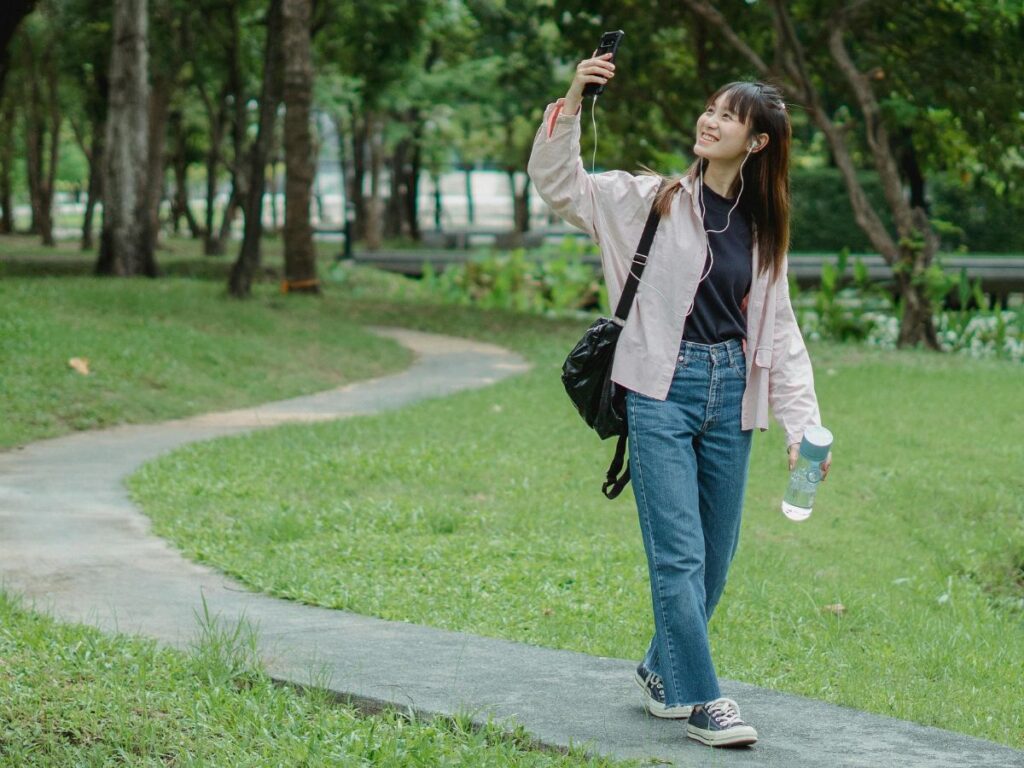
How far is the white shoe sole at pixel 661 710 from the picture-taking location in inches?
160

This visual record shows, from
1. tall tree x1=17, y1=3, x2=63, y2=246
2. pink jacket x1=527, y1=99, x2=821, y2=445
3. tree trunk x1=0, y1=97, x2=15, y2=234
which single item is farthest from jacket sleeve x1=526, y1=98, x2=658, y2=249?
tree trunk x1=0, y1=97, x2=15, y2=234

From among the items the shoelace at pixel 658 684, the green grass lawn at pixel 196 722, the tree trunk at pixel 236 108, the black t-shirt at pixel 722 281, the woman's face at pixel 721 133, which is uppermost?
the tree trunk at pixel 236 108

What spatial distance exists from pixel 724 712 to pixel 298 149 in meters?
15.0

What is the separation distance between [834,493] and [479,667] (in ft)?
14.4

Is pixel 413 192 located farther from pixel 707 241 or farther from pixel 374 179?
pixel 707 241

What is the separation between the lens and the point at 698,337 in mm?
3908

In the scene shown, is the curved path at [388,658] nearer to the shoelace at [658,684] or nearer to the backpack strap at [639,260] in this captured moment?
the shoelace at [658,684]

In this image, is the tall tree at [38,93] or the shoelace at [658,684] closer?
the shoelace at [658,684]

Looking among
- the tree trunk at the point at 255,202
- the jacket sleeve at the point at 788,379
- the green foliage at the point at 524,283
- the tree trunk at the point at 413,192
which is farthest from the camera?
the tree trunk at the point at 413,192

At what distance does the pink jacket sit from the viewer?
383 centimetres

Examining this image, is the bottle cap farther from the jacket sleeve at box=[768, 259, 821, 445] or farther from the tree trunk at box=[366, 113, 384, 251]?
the tree trunk at box=[366, 113, 384, 251]

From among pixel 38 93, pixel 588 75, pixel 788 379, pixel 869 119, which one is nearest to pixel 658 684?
pixel 788 379

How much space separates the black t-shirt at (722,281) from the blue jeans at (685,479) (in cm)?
4

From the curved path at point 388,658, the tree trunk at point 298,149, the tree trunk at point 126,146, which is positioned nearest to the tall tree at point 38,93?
the tree trunk at point 126,146
